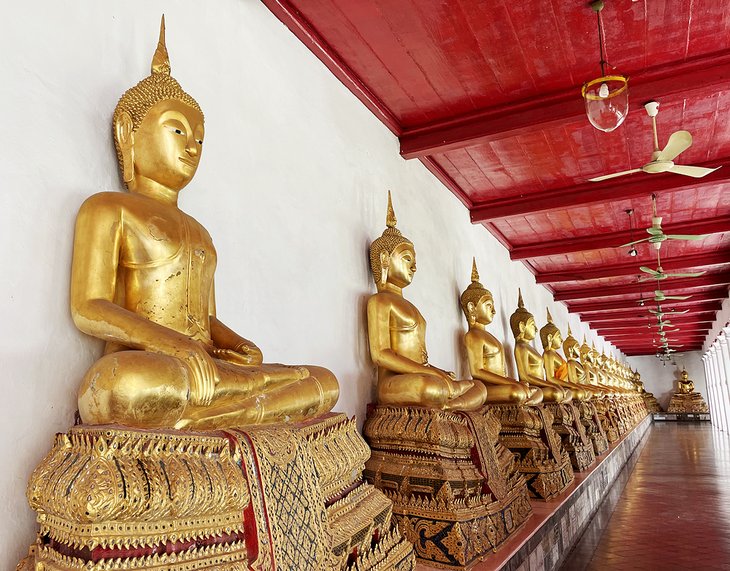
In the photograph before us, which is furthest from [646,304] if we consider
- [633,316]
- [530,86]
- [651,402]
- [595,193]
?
[651,402]

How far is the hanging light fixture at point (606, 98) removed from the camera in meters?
3.11

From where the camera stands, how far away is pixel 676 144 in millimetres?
4184

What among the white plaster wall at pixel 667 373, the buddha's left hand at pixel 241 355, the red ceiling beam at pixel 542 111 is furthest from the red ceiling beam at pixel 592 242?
the white plaster wall at pixel 667 373

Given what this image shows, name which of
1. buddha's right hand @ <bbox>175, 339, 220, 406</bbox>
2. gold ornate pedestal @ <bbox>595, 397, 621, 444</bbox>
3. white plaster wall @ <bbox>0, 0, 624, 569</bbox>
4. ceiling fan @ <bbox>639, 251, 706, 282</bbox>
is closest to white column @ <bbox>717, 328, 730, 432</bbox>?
ceiling fan @ <bbox>639, 251, 706, 282</bbox>

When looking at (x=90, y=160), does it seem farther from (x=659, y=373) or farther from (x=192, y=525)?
(x=659, y=373)

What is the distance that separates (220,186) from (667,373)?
1205 inches

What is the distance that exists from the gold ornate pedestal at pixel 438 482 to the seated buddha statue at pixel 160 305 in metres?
1.09

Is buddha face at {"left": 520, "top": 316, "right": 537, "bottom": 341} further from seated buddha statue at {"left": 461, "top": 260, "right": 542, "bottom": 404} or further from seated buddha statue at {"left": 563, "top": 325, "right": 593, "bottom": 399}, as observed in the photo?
seated buddha statue at {"left": 563, "top": 325, "right": 593, "bottom": 399}

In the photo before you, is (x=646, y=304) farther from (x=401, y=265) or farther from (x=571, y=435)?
(x=401, y=265)

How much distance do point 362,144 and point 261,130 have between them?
46.7 inches

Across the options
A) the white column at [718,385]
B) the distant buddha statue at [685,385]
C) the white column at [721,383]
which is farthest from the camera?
the distant buddha statue at [685,385]

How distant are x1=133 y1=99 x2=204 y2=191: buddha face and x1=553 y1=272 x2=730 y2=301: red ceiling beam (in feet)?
34.7

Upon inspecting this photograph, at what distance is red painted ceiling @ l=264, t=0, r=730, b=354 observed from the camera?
3279 millimetres

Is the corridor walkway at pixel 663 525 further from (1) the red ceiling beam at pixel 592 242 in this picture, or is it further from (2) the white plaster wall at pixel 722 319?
(2) the white plaster wall at pixel 722 319
